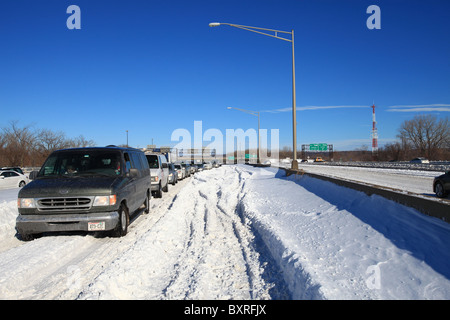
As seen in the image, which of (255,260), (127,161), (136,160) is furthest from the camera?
(136,160)

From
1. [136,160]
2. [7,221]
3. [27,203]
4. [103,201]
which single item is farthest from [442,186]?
[7,221]

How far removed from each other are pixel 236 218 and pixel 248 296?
4947 millimetres

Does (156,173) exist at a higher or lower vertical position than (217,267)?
higher

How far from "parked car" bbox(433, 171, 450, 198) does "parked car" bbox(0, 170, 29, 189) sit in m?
24.4

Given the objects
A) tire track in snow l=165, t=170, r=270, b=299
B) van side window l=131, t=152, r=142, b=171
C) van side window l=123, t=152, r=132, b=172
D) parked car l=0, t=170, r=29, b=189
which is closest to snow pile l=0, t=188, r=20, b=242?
van side window l=123, t=152, r=132, b=172

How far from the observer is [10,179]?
20984mm

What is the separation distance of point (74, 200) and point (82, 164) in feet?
4.80

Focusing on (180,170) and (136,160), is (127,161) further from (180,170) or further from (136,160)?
(180,170)

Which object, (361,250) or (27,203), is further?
(27,203)

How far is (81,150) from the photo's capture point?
301 inches

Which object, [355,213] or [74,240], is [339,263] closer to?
[355,213]

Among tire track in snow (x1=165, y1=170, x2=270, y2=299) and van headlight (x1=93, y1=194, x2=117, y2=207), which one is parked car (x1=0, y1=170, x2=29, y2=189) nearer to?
van headlight (x1=93, y1=194, x2=117, y2=207)

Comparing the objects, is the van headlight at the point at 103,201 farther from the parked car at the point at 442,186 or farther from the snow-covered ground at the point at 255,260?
the parked car at the point at 442,186

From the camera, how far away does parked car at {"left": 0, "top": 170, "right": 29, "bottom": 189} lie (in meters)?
20.5
